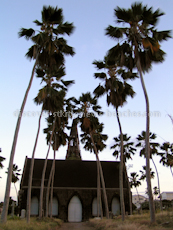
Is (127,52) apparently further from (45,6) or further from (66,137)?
(66,137)

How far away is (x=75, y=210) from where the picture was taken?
34.5 m

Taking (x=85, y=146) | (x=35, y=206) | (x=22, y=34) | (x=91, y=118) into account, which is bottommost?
(x=35, y=206)

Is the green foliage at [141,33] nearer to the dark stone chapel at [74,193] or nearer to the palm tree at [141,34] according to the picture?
the palm tree at [141,34]

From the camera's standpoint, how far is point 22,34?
17641 mm

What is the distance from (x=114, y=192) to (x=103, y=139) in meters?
8.83

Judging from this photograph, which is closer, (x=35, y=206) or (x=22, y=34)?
(x=22, y=34)

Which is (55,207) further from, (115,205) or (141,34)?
(141,34)

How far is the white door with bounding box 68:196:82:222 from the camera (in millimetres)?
34031

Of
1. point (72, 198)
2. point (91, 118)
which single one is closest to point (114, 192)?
point (72, 198)

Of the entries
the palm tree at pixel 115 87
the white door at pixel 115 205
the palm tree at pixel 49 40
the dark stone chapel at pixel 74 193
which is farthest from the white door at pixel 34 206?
the palm tree at pixel 49 40

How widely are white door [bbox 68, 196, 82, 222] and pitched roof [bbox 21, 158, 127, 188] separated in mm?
2259

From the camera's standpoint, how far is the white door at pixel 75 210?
112 ft

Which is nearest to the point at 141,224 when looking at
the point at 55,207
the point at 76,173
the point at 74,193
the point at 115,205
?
the point at 74,193

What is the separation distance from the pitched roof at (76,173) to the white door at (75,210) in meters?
2.26
